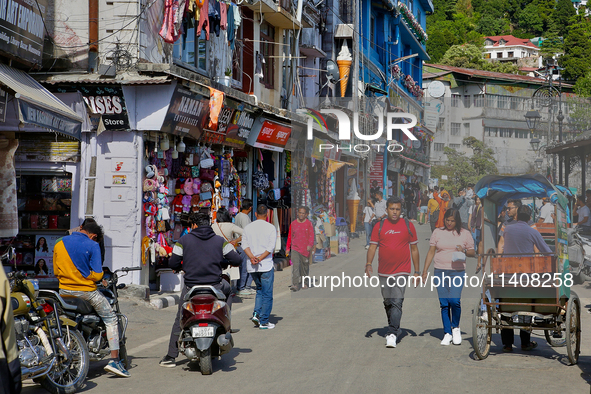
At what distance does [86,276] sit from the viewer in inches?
263

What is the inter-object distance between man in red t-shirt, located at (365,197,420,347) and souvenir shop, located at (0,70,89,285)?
547 cm

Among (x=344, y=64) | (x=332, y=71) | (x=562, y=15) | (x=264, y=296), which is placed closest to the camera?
(x=264, y=296)

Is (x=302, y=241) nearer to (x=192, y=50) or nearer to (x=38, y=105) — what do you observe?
Answer: (x=38, y=105)

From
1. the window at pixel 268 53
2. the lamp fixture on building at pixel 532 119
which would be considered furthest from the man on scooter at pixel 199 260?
the window at pixel 268 53

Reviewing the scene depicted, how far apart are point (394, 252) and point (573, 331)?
92.6 inches

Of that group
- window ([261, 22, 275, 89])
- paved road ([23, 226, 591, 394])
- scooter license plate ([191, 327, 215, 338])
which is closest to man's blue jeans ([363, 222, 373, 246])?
paved road ([23, 226, 591, 394])

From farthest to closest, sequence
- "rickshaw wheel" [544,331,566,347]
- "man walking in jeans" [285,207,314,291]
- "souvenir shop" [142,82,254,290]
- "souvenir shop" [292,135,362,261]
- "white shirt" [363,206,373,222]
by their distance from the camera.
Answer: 1. "souvenir shop" [142,82,254,290]
2. "man walking in jeans" [285,207,314,291]
3. "souvenir shop" [292,135,362,261]
4. "white shirt" [363,206,373,222]
5. "rickshaw wheel" [544,331,566,347]

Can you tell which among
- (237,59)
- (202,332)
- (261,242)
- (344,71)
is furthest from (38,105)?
(344,71)

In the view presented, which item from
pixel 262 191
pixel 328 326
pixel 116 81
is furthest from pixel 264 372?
pixel 262 191

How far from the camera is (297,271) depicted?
11594mm

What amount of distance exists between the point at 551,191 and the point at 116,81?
7052 mm

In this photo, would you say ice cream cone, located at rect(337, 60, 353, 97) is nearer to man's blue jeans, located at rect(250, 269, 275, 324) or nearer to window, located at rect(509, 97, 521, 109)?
window, located at rect(509, 97, 521, 109)

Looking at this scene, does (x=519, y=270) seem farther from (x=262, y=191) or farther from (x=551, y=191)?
(x=262, y=191)

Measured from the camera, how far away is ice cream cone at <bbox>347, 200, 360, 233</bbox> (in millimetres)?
10477
